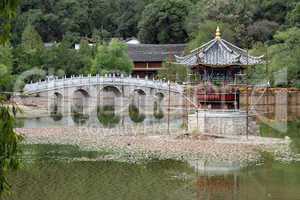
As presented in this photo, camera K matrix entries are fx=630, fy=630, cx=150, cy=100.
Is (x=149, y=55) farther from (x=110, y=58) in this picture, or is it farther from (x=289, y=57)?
(x=289, y=57)

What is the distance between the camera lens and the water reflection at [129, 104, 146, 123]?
1622 inches

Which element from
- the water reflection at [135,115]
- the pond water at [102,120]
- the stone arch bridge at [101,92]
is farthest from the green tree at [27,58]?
the water reflection at [135,115]

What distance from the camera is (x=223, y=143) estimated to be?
2686cm

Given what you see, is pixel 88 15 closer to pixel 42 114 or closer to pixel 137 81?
pixel 137 81

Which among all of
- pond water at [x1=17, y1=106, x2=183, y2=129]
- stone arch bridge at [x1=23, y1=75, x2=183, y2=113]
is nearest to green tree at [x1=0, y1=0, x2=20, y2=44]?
pond water at [x1=17, y1=106, x2=183, y2=129]

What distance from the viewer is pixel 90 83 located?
4866cm

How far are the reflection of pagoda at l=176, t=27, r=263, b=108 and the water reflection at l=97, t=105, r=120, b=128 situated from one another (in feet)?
21.4

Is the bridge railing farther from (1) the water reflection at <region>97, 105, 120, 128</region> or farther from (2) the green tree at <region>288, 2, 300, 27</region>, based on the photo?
(2) the green tree at <region>288, 2, 300, 27</region>

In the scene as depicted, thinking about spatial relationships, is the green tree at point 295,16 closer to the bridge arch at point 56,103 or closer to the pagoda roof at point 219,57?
the pagoda roof at point 219,57

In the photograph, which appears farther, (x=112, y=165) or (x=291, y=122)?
(x=291, y=122)

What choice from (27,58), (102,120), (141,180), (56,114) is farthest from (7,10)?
(27,58)

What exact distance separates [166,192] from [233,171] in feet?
14.3

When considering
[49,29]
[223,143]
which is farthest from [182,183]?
[49,29]

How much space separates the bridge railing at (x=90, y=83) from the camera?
46.2 meters
